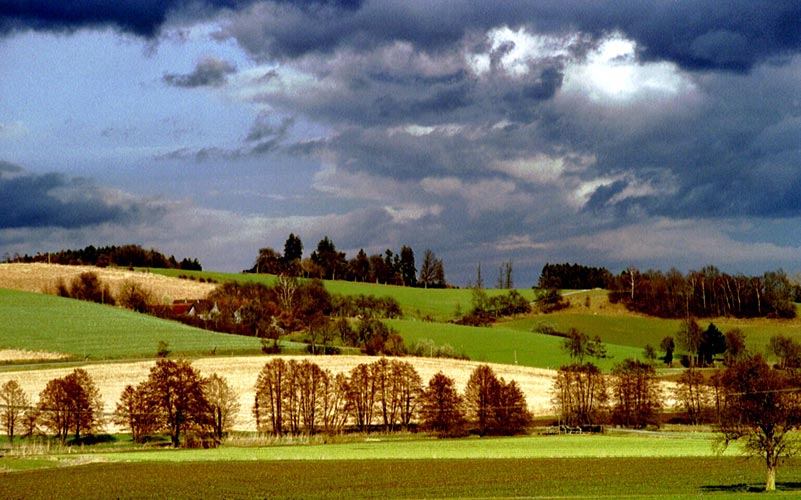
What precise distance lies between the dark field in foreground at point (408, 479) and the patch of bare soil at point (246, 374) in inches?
1530

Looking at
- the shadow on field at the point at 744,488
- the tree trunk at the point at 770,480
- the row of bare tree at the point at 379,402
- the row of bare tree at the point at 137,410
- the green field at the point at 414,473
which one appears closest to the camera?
the shadow on field at the point at 744,488

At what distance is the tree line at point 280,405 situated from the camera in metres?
95.8

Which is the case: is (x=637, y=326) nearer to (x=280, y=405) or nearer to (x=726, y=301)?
(x=726, y=301)

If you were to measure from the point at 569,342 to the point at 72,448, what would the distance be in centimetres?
8247

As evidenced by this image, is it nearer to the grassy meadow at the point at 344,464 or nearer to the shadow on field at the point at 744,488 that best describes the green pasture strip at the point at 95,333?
the grassy meadow at the point at 344,464

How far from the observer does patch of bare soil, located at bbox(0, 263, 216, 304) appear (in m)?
168

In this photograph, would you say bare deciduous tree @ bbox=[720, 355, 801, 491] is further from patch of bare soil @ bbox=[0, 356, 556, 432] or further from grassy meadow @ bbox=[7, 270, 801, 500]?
patch of bare soil @ bbox=[0, 356, 556, 432]

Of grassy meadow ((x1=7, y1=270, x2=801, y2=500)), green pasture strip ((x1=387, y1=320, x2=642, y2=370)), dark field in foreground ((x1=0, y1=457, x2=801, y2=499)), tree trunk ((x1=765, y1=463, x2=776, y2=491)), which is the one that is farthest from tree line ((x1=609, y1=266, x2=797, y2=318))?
tree trunk ((x1=765, y1=463, x2=776, y2=491))

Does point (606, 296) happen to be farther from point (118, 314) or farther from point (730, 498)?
point (730, 498)

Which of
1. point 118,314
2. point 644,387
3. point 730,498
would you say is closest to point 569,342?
point 644,387

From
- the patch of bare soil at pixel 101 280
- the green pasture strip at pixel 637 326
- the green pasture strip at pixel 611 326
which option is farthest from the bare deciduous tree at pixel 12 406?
the green pasture strip at pixel 637 326

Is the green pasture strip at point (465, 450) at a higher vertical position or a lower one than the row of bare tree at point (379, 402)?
lower

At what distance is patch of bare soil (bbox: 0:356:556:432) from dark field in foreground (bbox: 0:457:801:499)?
128 feet

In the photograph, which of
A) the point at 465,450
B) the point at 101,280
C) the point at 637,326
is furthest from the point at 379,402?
the point at 637,326
